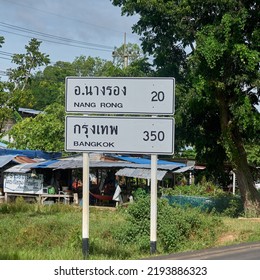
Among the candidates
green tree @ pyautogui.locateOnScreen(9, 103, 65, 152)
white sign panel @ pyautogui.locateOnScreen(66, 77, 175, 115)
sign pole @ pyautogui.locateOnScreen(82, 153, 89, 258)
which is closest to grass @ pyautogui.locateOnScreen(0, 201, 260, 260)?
sign pole @ pyautogui.locateOnScreen(82, 153, 89, 258)

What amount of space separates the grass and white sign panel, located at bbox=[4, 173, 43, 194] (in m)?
7.06

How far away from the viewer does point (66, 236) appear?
16.4m

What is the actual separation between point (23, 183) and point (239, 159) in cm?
1328

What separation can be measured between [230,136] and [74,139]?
1413 cm

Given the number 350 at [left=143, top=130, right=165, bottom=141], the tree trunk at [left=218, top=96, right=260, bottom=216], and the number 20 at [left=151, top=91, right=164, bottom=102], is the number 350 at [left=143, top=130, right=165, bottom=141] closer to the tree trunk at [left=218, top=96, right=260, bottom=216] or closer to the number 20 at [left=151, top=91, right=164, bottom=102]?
the number 20 at [left=151, top=91, right=164, bottom=102]

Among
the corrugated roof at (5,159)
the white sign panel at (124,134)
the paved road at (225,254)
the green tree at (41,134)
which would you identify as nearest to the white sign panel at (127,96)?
the white sign panel at (124,134)

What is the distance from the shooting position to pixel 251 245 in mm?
13039

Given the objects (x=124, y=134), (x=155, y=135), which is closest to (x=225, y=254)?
(x=155, y=135)

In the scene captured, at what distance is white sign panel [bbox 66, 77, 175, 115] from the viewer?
400 inches

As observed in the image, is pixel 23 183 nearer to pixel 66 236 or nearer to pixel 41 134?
pixel 41 134

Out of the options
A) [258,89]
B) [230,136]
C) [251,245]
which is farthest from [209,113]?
[251,245]

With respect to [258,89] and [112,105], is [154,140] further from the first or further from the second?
[258,89]

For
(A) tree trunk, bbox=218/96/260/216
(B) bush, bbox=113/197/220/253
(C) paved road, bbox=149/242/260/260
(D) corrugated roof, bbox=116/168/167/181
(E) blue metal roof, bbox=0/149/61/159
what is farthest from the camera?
(E) blue metal roof, bbox=0/149/61/159

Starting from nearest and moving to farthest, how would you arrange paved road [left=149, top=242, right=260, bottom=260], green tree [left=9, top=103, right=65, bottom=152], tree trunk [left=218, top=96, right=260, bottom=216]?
paved road [left=149, top=242, right=260, bottom=260] < tree trunk [left=218, top=96, right=260, bottom=216] < green tree [left=9, top=103, right=65, bottom=152]
